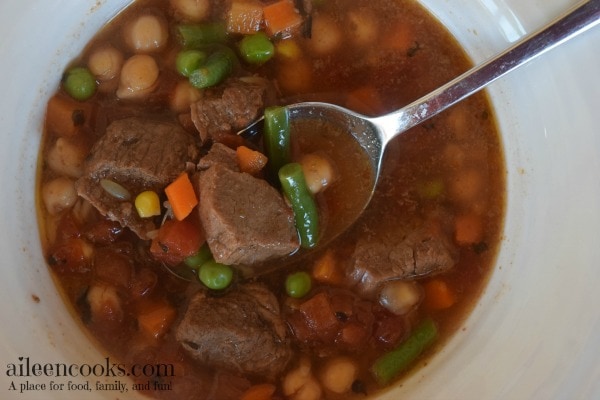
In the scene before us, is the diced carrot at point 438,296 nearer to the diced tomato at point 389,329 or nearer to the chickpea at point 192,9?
the diced tomato at point 389,329

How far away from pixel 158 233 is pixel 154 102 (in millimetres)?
731

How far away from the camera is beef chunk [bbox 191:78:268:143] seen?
2701 mm

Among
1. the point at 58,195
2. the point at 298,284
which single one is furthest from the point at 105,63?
the point at 298,284

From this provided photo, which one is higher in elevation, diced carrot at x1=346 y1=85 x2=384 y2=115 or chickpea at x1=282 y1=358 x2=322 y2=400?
diced carrot at x1=346 y1=85 x2=384 y2=115

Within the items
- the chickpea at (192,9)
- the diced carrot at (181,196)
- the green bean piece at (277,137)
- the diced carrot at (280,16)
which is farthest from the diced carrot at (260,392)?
the chickpea at (192,9)

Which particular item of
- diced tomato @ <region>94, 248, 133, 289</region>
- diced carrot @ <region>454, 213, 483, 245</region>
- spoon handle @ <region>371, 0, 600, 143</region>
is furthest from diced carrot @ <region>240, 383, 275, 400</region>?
spoon handle @ <region>371, 0, 600, 143</region>

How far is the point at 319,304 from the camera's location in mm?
2779

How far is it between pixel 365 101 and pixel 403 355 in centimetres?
134

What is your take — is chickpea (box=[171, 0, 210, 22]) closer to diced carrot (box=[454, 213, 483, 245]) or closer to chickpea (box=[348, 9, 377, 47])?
chickpea (box=[348, 9, 377, 47])

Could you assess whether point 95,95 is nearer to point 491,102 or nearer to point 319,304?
point 319,304

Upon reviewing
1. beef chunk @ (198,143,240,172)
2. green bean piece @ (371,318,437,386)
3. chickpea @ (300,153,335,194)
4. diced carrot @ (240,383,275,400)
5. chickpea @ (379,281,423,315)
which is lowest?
green bean piece @ (371,318,437,386)

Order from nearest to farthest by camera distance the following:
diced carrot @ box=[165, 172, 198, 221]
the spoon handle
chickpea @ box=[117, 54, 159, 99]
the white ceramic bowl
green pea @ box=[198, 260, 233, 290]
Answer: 1. the spoon handle
2. the white ceramic bowl
3. diced carrot @ box=[165, 172, 198, 221]
4. green pea @ box=[198, 260, 233, 290]
5. chickpea @ box=[117, 54, 159, 99]

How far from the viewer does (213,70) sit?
2752mm

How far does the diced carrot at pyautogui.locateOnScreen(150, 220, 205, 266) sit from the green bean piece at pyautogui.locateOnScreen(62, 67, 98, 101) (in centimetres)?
82
